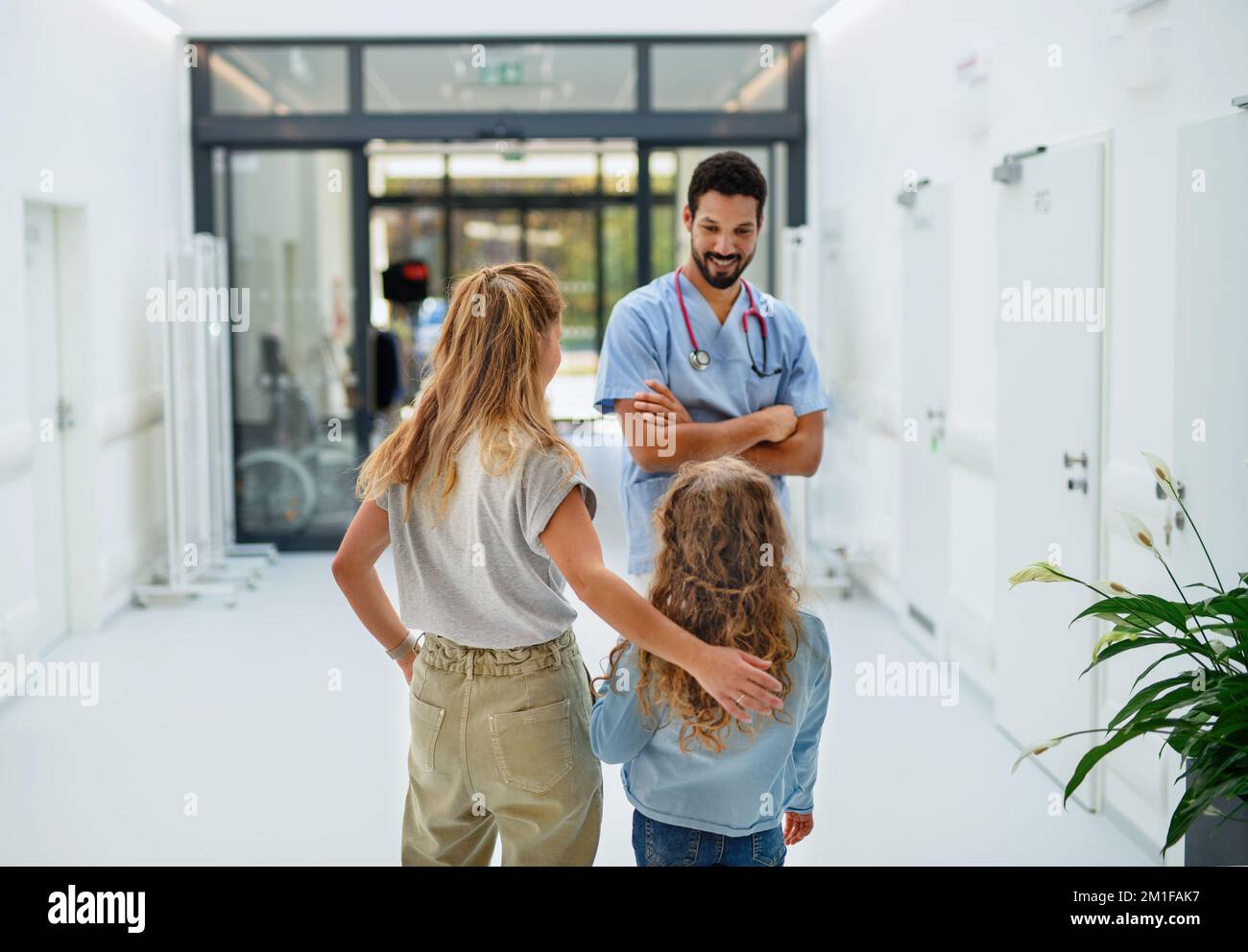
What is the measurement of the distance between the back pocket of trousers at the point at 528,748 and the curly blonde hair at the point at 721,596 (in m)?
0.12

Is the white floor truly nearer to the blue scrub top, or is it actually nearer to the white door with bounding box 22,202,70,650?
the white door with bounding box 22,202,70,650

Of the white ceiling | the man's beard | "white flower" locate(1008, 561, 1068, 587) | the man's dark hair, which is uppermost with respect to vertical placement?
the white ceiling

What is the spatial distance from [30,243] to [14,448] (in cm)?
101

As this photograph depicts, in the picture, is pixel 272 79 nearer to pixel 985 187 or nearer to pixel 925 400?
pixel 925 400

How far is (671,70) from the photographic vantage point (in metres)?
7.67

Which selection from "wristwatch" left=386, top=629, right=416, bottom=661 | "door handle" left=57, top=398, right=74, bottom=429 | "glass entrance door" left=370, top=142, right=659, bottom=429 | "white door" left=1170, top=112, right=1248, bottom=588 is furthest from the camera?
"glass entrance door" left=370, top=142, right=659, bottom=429

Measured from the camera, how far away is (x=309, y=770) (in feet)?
13.4

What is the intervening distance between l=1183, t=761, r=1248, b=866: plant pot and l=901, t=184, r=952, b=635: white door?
9.16 ft

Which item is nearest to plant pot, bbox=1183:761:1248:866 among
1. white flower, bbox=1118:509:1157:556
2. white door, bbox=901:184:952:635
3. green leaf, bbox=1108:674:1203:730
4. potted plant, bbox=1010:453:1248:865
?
potted plant, bbox=1010:453:1248:865

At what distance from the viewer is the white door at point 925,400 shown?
208 inches

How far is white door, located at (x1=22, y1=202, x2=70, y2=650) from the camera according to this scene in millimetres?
5508

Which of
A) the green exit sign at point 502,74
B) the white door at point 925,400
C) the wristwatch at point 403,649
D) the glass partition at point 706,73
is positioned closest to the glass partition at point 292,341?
the green exit sign at point 502,74

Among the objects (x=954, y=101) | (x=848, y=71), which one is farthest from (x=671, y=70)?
(x=954, y=101)

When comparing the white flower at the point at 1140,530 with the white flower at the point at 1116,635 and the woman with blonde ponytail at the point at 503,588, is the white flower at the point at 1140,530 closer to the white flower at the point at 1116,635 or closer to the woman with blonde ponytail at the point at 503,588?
the white flower at the point at 1116,635
